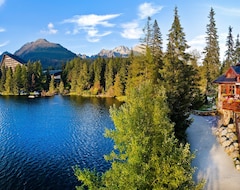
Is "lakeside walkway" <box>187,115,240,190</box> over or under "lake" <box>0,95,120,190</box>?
over

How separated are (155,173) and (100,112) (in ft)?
113

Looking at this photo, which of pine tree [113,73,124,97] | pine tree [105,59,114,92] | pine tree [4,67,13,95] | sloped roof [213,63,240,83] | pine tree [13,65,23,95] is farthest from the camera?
pine tree [4,67,13,95]

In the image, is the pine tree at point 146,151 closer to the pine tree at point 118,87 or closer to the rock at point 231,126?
the rock at point 231,126

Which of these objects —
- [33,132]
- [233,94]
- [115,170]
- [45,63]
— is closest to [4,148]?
[33,132]

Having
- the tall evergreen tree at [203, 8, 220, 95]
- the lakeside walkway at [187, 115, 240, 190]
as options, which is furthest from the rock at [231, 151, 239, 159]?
the tall evergreen tree at [203, 8, 220, 95]

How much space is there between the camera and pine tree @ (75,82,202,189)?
366 inches

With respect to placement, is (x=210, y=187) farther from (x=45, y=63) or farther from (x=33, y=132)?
(x=45, y=63)

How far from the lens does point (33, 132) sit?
31500mm

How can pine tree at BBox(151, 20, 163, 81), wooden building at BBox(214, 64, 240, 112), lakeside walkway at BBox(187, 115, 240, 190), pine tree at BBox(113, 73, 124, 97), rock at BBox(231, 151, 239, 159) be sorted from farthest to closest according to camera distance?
pine tree at BBox(113, 73, 124, 97)
pine tree at BBox(151, 20, 163, 81)
wooden building at BBox(214, 64, 240, 112)
rock at BBox(231, 151, 239, 159)
lakeside walkway at BBox(187, 115, 240, 190)

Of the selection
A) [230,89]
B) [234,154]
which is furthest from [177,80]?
[234,154]

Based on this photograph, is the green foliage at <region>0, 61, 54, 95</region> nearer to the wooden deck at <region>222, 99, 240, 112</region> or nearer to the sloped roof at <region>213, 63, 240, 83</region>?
the sloped roof at <region>213, 63, 240, 83</region>

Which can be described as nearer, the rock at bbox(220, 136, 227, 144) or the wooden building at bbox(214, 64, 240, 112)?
the rock at bbox(220, 136, 227, 144)

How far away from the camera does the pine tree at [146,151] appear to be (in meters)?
9.30

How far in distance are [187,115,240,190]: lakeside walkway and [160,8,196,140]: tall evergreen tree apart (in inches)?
62.2
